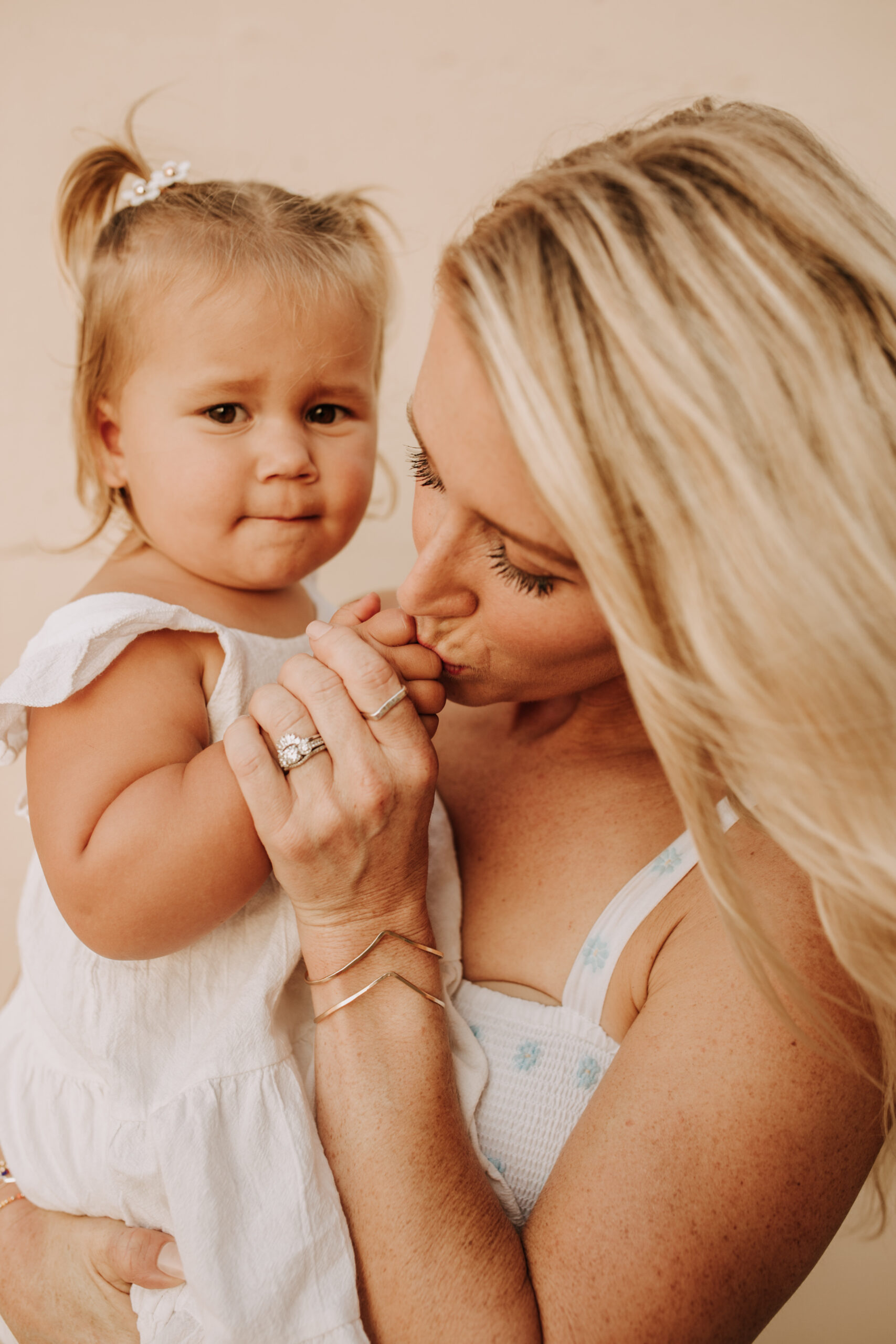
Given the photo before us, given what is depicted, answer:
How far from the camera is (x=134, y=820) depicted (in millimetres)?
913

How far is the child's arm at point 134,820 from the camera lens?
0.92 meters

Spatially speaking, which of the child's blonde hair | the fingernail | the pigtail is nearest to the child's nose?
the child's blonde hair

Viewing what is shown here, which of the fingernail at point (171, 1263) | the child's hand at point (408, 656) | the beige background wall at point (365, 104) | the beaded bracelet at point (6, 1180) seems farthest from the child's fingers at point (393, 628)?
the beige background wall at point (365, 104)

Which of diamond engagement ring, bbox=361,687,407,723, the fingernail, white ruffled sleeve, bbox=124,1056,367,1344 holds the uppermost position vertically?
diamond engagement ring, bbox=361,687,407,723

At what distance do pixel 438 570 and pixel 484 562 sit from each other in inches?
1.9

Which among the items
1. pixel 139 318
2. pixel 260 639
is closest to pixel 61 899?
pixel 260 639

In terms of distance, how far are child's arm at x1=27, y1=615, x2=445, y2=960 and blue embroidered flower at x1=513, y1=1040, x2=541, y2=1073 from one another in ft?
1.22

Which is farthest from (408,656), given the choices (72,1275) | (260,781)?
(72,1275)

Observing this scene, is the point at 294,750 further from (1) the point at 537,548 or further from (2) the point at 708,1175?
(2) the point at 708,1175

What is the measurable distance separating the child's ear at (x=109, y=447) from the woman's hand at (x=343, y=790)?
0.48 metres

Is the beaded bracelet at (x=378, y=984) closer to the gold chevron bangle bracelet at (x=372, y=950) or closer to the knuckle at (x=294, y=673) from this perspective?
the gold chevron bangle bracelet at (x=372, y=950)

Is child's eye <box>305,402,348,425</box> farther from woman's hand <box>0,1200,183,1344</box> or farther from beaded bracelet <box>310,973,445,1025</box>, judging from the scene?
woman's hand <box>0,1200,183,1344</box>

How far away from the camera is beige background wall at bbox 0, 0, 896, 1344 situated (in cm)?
184

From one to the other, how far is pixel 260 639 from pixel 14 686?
32cm
